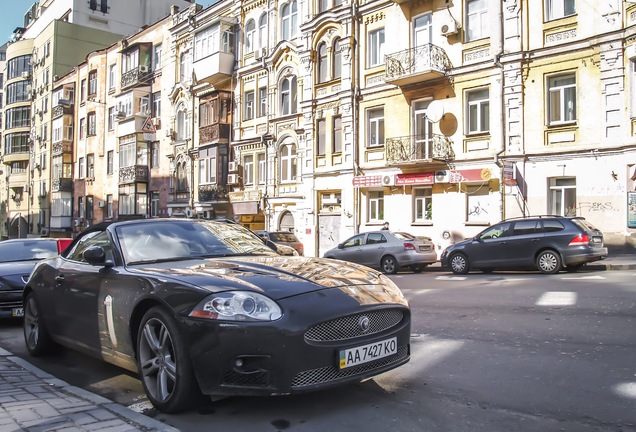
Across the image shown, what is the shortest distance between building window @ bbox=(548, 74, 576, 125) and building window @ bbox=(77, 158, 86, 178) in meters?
44.3

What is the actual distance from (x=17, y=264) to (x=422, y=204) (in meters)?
18.1

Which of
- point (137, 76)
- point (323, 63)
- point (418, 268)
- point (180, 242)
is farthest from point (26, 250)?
point (137, 76)

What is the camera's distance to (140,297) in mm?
4535

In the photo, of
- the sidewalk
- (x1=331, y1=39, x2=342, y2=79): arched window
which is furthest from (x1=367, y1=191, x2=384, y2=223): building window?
the sidewalk

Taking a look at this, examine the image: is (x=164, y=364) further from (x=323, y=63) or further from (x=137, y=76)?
(x=137, y=76)

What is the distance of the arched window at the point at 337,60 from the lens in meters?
28.0

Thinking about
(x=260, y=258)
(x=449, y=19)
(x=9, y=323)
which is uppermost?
(x=449, y=19)

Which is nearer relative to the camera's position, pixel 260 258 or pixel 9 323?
pixel 260 258

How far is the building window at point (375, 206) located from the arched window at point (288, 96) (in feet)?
24.2

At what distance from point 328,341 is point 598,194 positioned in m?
18.2

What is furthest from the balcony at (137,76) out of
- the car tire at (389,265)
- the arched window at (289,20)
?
the car tire at (389,265)

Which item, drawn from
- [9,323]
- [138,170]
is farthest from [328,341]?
[138,170]

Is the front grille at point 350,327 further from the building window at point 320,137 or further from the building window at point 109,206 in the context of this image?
the building window at point 109,206

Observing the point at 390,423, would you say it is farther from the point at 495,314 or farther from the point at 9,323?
the point at 9,323
